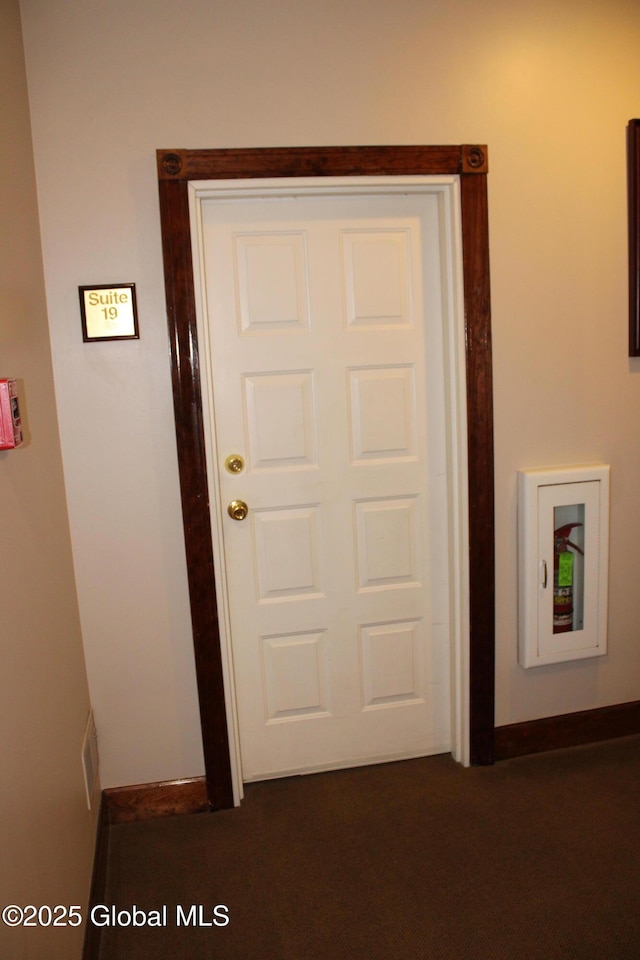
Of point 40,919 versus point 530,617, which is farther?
point 530,617

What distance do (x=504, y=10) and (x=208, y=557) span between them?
1.95 m

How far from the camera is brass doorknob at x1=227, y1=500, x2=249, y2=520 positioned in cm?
229

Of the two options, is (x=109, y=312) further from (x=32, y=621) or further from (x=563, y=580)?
(x=563, y=580)

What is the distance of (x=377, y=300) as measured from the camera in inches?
90.4

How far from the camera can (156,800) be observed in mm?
2291

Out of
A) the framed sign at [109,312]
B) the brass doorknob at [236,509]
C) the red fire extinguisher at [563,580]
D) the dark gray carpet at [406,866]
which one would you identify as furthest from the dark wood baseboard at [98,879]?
the red fire extinguisher at [563,580]

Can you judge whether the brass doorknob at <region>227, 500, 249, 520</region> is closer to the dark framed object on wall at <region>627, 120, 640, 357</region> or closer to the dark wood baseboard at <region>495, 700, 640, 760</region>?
the dark wood baseboard at <region>495, 700, 640, 760</region>

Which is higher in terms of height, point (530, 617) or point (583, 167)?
point (583, 167)

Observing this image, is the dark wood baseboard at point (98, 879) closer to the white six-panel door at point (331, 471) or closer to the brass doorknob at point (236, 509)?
the white six-panel door at point (331, 471)

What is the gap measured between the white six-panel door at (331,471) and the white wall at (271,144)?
0.64 ft

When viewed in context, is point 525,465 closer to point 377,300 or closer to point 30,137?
point 377,300

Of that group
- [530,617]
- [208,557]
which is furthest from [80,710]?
[530,617]

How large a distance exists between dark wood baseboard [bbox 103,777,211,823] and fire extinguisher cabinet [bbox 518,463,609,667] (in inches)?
47.1

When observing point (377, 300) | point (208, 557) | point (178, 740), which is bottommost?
point (178, 740)
